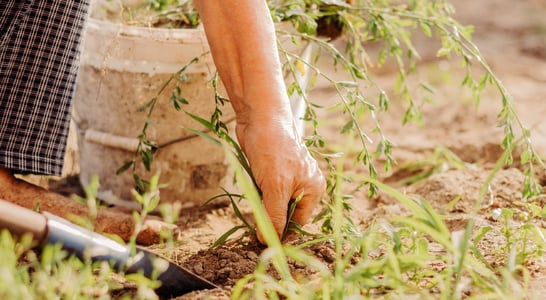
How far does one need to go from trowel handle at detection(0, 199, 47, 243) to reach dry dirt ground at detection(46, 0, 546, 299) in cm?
Result: 32

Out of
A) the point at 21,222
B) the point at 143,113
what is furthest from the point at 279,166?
the point at 143,113

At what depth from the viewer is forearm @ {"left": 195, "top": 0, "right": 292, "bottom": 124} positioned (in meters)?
1.73

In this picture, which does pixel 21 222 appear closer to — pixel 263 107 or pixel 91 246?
pixel 91 246

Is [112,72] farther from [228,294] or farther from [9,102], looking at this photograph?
[228,294]

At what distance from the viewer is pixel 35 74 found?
201cm

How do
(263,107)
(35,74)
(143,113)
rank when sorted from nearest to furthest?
(263,107), (35,74), (143,113)

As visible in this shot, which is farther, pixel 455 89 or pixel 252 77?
pixel 455 89

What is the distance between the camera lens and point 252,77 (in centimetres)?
174

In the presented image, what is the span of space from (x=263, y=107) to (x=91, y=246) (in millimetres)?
495

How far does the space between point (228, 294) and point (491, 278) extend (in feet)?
1.68

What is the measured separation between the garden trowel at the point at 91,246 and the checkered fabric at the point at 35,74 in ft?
1.89

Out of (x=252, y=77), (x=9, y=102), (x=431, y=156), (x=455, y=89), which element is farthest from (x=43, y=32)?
(x=455, y=89)

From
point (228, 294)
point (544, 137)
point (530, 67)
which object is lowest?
point (530, 67)

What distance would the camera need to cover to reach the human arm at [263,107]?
1689 millimetres
